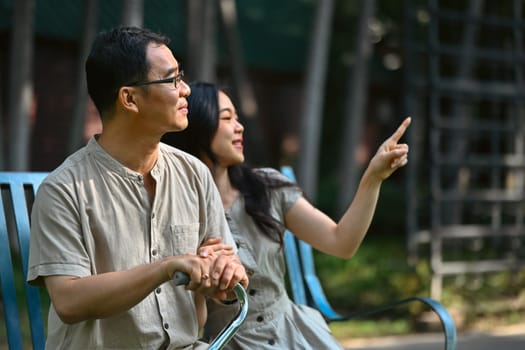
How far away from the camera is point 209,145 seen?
119 inches

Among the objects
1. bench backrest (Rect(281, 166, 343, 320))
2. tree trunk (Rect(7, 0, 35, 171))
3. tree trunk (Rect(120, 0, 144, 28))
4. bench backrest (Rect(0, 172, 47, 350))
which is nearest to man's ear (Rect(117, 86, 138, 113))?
bench backrest (Rect(0, 172, 47, 350))

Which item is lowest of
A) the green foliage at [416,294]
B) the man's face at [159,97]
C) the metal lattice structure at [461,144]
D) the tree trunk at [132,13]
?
the green foliage at [416,294]

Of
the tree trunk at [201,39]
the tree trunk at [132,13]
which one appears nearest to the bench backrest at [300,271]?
the tree trunk at [132,13]

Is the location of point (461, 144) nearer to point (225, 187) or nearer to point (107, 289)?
point (225, 187)

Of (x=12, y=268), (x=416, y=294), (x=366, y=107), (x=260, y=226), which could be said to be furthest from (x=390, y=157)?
(x=366, y=107)

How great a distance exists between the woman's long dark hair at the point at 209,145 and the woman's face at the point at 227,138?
0.02m

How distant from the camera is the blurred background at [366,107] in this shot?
664 centimetres

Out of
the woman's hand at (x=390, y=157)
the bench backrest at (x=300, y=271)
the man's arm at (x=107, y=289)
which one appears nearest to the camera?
the man's arm at (x=107, y=289)

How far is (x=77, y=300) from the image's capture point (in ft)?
6.78

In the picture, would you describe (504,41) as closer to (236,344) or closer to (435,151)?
(435,151)

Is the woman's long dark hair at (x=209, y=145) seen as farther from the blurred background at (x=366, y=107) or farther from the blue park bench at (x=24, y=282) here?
the blue park bench at (x=24, y=282)

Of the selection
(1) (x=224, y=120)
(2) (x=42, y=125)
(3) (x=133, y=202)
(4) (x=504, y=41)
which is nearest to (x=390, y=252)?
(4) (x=504, y=41)

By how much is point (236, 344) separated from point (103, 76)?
1.14 metres

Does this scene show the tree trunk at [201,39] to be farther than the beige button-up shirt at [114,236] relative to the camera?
Yes
